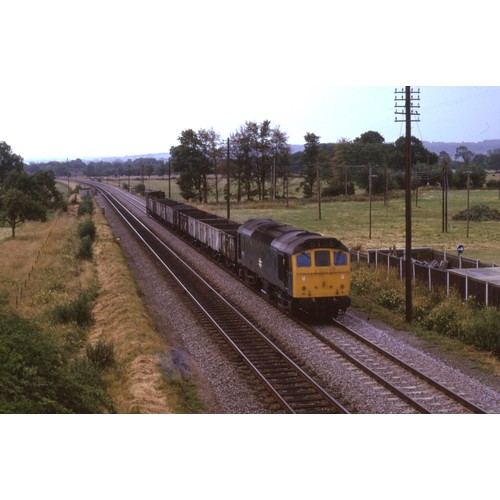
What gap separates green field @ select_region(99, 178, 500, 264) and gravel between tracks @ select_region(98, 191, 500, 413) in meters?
23.2

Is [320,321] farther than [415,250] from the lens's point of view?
No

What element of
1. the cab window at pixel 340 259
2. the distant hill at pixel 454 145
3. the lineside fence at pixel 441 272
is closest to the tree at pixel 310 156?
the distant hill at pixel 454 145

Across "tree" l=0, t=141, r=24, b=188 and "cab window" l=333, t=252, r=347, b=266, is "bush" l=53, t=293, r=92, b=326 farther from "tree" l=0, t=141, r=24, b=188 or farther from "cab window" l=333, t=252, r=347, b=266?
"tree" l=0, t=141, r=24, b=188

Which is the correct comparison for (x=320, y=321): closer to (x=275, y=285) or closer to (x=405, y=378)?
(x=275, y=285)

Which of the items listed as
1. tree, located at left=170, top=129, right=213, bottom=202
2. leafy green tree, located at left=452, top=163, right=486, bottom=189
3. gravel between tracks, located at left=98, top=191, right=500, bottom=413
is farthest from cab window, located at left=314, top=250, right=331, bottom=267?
tree, located at left=170, top=129, right=213, bottom=202

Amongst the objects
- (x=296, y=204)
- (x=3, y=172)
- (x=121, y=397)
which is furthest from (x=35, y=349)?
(x=3, y=172)

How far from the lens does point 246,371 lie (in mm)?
19562

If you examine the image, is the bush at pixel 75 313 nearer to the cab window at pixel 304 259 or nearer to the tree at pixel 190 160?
the cab window at pixel 304 259

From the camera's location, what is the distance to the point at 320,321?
83.7 feet

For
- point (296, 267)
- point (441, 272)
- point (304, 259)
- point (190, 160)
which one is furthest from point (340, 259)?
point (190, 160)

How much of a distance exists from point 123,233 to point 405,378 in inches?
1805

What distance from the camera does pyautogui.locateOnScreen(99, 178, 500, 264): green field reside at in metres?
53.7

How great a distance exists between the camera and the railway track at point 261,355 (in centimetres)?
1680

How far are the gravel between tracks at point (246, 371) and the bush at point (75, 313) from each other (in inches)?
110
